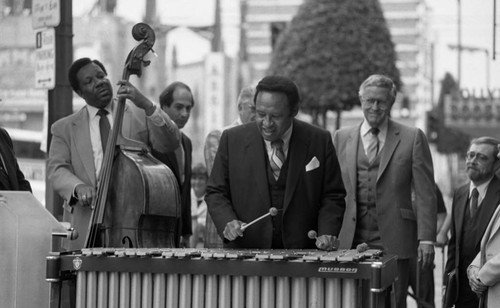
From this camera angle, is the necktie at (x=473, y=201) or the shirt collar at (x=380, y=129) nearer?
the shirt collar at (x=380, y=129)

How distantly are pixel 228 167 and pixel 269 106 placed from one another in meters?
0.59

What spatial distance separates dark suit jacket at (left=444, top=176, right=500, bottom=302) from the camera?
7.76m

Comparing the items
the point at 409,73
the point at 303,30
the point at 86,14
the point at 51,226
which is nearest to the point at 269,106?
the point at 51,226

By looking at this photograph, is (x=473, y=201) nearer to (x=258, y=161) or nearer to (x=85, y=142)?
(x=258, y=161)

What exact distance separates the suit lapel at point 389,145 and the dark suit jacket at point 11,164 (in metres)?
2.53

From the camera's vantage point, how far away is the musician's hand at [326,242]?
19.0 feet

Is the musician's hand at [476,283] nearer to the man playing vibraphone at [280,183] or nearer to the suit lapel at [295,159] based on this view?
the man playing vibraphone at [280,183]

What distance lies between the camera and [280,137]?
632 cm

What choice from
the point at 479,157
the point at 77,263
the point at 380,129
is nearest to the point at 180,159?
the point at 380,129

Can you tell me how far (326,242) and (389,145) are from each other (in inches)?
73.2

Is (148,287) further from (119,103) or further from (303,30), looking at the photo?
(303,30)

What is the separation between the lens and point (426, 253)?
7375mm

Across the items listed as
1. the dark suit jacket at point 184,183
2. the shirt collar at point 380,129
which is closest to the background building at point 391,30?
the dark suit jacket at point 184,183

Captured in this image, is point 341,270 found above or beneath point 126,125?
beneath
